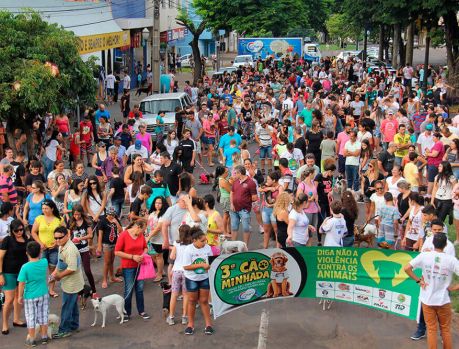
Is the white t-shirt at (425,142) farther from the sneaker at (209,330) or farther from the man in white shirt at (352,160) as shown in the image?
the sneaker at (209,330)

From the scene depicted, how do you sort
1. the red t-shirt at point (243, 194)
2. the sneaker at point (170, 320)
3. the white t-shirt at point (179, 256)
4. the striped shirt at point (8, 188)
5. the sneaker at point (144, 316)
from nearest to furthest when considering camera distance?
the white t-shirt at point (179, 256) < the sneaker at point (170, 320) < the sneaker at point (144, 316) < the red t-shirt at point (243, 194) < the striped shirt at point (8, 188)

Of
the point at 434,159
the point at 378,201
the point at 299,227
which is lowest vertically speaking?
the point at 299,227

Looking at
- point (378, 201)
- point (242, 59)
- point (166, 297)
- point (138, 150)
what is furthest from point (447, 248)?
point (242, 59)

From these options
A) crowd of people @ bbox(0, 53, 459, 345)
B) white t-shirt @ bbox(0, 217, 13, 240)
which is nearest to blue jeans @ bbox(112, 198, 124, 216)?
crowd of people @ bbox(0, 53, 459, 345)

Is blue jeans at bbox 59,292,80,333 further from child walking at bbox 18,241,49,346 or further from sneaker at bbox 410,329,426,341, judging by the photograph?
sneaker at bbox 410,329,426,341

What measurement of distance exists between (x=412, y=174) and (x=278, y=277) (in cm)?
520

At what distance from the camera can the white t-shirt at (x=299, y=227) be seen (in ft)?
36.6

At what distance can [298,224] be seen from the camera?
11.2 metres

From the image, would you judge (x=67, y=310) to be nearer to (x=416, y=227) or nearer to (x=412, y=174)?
(x=416, y=227)

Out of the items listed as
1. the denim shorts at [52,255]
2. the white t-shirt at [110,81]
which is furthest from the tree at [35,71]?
the white t-shirt at [110,81]

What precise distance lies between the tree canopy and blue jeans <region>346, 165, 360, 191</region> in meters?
7.28

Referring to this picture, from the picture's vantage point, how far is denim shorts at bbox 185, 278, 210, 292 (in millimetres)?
9820

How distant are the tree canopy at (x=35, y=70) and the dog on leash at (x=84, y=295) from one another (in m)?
7.96

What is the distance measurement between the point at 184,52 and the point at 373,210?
65.2 meters
